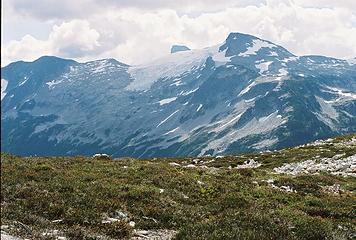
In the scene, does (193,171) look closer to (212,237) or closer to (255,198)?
(255,198)

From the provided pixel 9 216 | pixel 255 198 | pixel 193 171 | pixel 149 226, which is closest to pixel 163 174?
pixel 193 171

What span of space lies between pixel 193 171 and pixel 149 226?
16.0 meters

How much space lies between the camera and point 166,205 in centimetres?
2120

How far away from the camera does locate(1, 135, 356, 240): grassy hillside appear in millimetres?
16094

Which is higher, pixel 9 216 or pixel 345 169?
pixel 9 216

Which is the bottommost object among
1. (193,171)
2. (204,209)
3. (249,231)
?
(193,171)

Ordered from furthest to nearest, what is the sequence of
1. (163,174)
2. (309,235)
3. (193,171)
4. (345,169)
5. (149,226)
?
(345,169), (193,171), (163,174), (149,226), (309,235)

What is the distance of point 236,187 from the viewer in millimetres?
26547

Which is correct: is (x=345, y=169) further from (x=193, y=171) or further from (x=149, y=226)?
(x=149, y=226)

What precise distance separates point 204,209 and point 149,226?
3905mm

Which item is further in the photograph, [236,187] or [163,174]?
[163,174]

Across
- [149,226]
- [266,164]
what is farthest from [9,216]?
[266,164]

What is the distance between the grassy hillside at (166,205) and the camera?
16094 millimetres

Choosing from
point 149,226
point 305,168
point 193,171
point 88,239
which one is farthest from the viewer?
point 305,168
